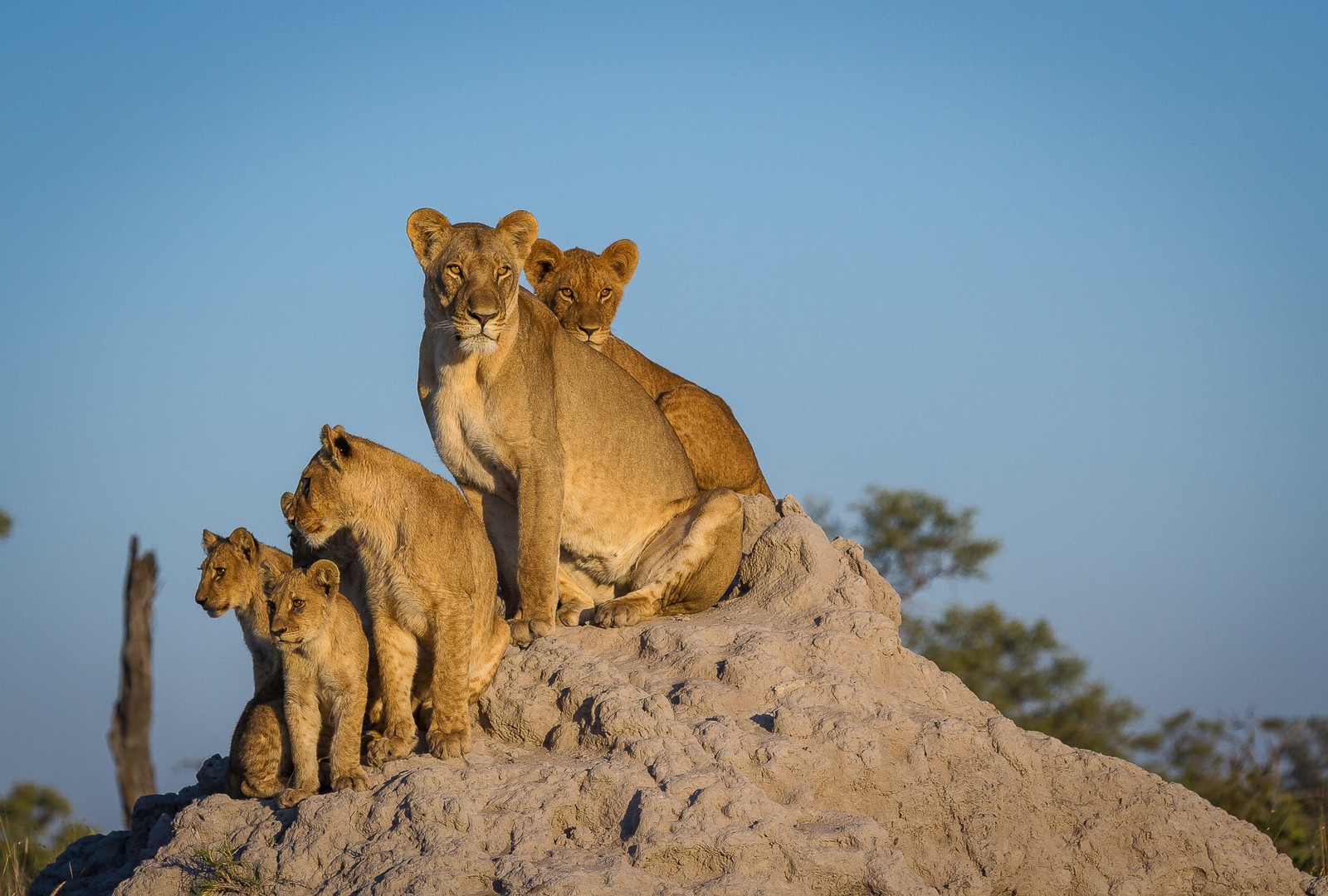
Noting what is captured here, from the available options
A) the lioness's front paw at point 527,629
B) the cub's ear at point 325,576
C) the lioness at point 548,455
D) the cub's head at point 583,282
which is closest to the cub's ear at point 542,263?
the cub's head at point 583,282

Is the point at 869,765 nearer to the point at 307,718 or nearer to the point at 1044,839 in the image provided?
the point at 1044,839

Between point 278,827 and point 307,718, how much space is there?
0.48 meters

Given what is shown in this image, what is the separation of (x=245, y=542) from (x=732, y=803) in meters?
2.57

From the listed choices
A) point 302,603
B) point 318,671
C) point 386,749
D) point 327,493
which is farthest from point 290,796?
point 327,493

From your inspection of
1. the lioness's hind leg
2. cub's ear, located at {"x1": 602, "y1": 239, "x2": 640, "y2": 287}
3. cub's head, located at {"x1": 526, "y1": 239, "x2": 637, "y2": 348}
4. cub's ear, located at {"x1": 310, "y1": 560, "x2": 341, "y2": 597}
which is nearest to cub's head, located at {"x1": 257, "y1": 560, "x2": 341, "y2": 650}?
cub's ear, located at {"x1": 310, "y1": 560, "x2": 341, "y2": 597}

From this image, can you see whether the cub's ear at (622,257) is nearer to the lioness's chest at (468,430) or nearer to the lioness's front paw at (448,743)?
the lioness's chest at (468,430)

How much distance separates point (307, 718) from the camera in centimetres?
673

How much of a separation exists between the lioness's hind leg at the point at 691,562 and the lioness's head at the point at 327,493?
6.57 ft

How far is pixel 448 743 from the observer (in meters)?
6.90

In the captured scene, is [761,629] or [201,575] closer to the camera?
[201,575]

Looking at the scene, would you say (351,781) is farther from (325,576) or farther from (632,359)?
(632,359)

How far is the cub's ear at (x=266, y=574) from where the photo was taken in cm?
697

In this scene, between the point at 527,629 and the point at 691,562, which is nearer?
the point at 527,629

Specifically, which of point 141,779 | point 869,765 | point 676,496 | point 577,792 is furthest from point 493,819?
point 141,779
